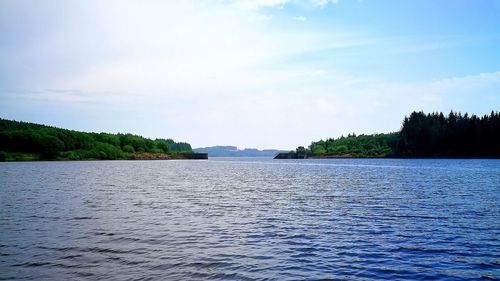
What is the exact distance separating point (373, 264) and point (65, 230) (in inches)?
915

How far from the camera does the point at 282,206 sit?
47.8 m

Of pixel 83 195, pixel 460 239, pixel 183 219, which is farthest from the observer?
pixel 83 195

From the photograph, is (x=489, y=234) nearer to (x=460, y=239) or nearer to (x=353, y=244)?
(x=460, y=239)

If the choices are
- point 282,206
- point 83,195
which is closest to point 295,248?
point 282,206

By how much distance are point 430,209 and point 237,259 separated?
2859 cm

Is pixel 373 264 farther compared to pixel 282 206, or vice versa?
pixel 282 206

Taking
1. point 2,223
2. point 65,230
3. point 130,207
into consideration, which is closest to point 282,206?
point 130,207

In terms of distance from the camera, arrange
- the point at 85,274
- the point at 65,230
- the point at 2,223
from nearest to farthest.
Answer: the point at 85,274, the point at 65,230, the point at 2,223

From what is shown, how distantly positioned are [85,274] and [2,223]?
1948 centimetres

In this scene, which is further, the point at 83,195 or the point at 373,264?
the point at 83,195

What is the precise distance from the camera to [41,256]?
80.4 feet

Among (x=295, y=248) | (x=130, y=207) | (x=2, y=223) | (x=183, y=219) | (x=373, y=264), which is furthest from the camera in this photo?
(x=130, y=207)

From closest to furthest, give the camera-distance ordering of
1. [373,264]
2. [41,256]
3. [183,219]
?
[373,264] → [41,256] → [183,219]

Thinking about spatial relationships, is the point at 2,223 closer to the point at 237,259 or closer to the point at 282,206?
the point at 237,259
